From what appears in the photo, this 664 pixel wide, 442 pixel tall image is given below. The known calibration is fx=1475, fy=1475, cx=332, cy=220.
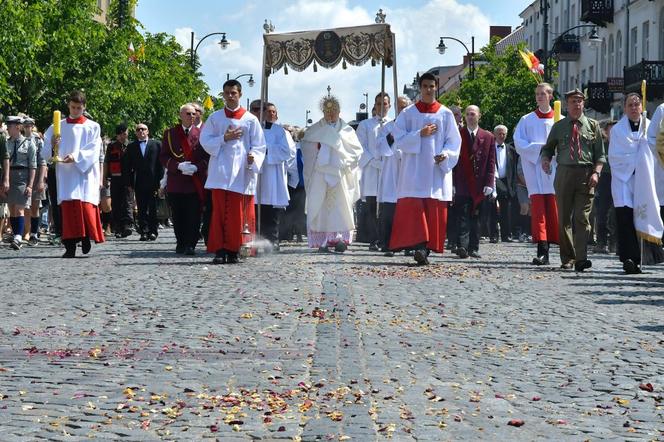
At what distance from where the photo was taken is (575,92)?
16.9 metres

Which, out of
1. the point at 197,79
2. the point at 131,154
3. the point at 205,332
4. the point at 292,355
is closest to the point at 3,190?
the point at 131,154

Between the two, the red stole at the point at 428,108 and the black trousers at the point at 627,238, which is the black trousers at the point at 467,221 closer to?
the red stole at the point at 428,108

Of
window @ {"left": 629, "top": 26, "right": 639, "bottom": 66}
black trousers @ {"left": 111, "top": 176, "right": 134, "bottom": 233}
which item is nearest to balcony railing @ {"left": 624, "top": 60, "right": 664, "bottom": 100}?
window @ {"left": 629, "top": 26, "right": 639, "bottom": 66}

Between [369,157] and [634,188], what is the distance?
21.3ft

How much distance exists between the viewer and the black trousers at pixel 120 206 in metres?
26.4

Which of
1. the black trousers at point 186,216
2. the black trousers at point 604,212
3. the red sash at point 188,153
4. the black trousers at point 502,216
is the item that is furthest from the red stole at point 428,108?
the black trousers at point 502,216

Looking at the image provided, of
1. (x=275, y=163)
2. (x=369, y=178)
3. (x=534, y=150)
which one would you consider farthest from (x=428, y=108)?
(x=369, y=178)

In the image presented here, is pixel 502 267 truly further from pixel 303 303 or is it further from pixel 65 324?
pixel 65 324

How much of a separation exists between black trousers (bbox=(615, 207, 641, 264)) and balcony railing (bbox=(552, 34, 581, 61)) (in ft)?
200

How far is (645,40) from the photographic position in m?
61.1

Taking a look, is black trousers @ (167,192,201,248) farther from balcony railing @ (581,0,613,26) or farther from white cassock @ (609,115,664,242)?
balcony railing @ (581,0,613,26)

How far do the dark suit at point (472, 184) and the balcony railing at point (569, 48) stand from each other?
57.6 m

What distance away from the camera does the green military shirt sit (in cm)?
1659

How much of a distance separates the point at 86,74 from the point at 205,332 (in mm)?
32759
